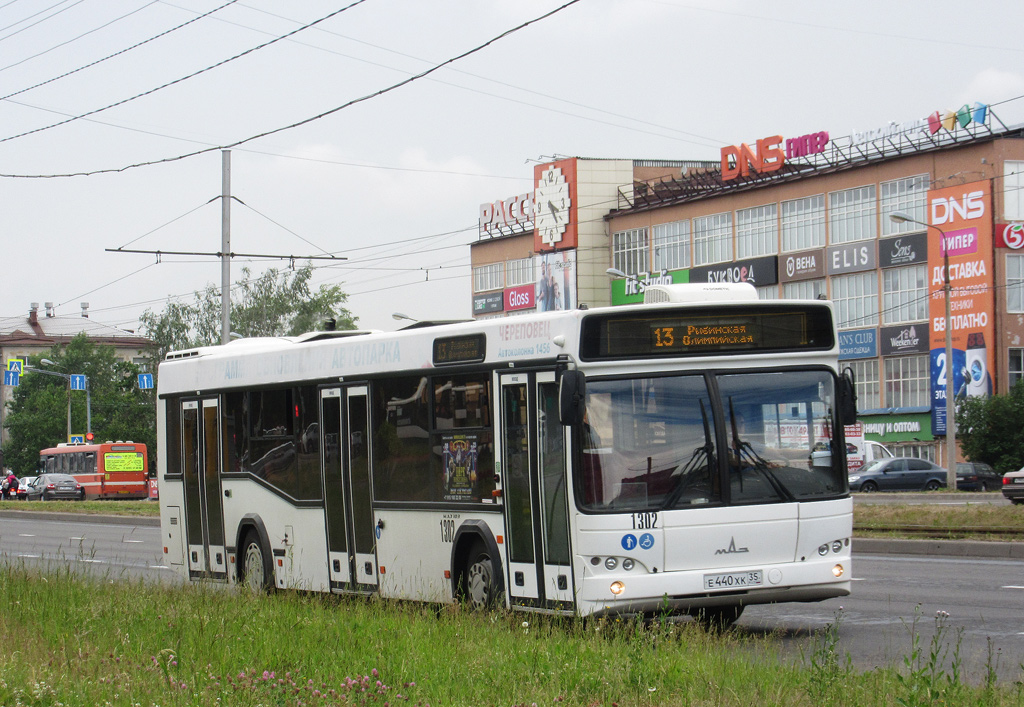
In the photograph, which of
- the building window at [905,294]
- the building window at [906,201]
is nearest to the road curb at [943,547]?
the building window at [906,201]

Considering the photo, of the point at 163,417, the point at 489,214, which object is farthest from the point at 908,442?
the point at 163,417

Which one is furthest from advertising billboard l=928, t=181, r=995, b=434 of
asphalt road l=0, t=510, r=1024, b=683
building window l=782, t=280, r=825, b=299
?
asphalt road l=0, t=510, r=1024, b=683

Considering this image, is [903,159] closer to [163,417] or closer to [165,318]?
[165,318]

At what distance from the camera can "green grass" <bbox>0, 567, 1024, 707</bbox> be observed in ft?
22.4

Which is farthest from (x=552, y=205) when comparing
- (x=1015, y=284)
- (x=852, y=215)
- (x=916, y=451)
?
(x=1015, y=284)

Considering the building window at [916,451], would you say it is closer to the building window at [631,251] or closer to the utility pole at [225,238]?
the building window at [631,251]

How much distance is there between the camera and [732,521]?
10312 millimetres

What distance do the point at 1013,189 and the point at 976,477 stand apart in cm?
1595

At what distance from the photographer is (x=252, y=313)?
87.9 metres

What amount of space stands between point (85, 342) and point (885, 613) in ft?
406

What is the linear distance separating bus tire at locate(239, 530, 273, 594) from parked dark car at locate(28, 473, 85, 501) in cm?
5469

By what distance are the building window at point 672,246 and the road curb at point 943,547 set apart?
62.2 m

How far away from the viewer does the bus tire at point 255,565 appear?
14.9 m

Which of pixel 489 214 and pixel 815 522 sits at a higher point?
pixel 489 214
